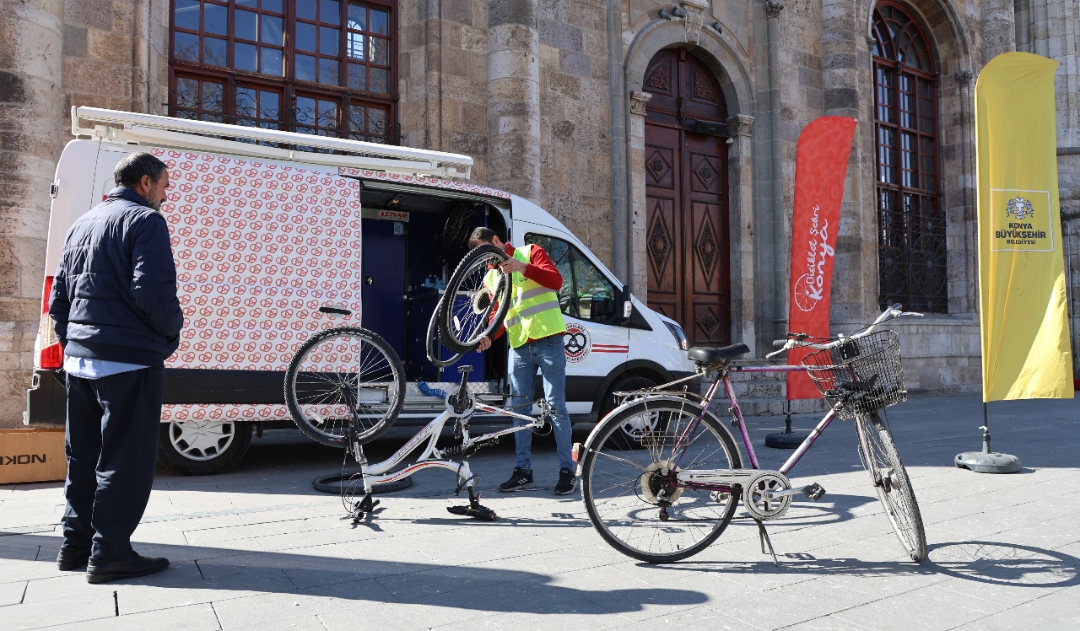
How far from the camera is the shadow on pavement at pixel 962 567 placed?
12.2 feet

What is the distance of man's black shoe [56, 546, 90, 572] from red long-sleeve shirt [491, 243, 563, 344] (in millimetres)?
2602

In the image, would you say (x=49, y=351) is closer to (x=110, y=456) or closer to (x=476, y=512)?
(x=110, y=456)

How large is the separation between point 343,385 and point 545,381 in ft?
4.65

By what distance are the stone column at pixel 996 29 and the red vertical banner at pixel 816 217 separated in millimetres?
11775

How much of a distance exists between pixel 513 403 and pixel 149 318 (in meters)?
2.54

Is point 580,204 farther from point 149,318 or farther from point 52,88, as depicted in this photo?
point 149,318

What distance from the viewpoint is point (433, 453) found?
5.00 m

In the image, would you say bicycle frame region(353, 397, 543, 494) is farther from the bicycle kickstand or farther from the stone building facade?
the stone building facade

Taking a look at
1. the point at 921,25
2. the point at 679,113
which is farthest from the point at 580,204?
the point at 921,25

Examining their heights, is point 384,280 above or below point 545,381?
above

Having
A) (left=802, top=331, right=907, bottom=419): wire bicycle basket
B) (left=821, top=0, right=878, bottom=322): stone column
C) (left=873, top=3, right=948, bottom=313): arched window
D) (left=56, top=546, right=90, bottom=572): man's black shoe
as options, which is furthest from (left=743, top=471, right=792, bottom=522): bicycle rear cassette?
(left=873, top=3, right=948, bottom=313): arched window

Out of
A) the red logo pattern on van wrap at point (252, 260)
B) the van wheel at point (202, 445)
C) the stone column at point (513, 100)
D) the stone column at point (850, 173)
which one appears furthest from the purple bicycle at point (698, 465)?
the stone column at point (850, 173)

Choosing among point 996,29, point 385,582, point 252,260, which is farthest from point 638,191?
point 996,29

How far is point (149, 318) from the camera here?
3.75m
